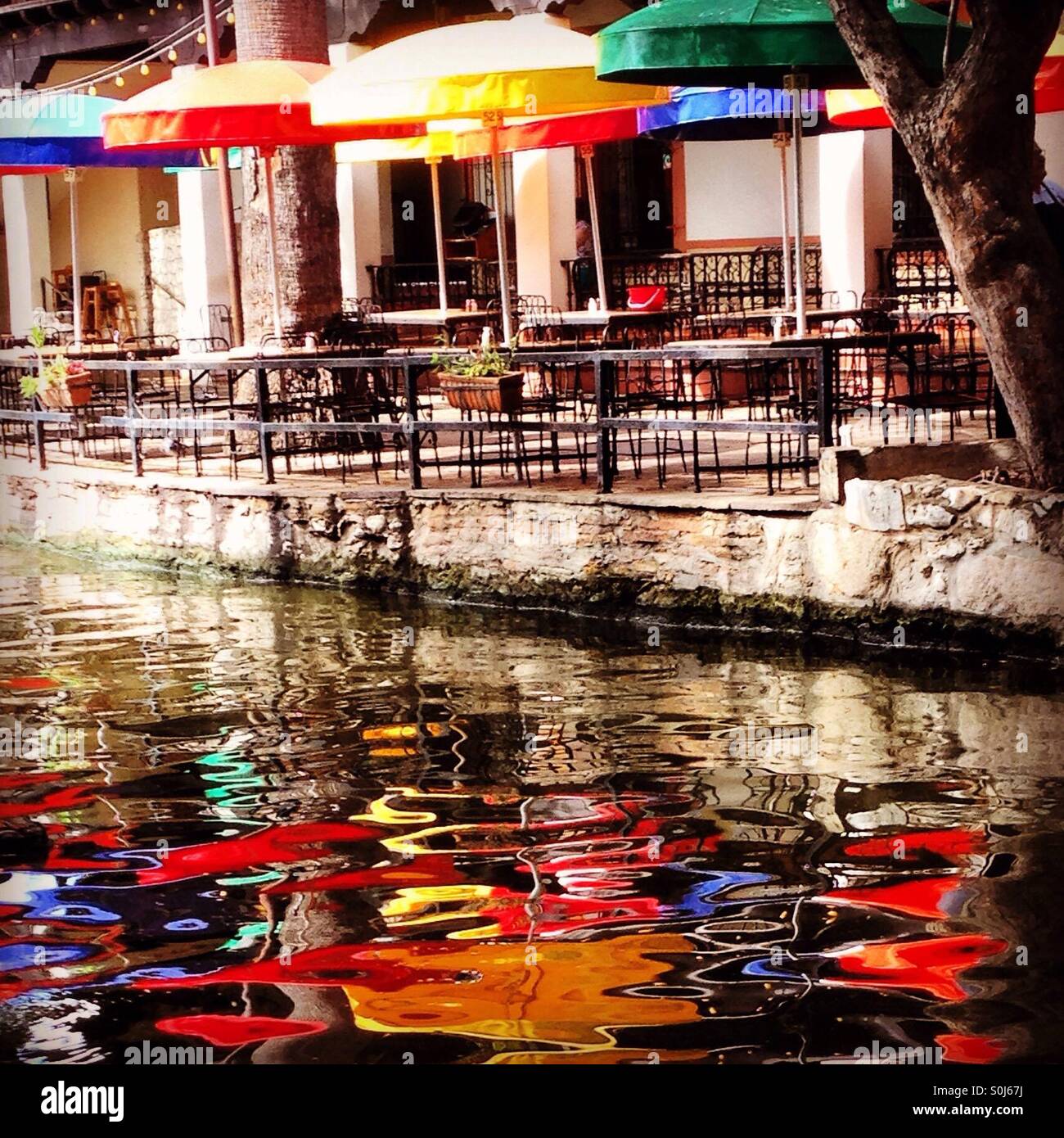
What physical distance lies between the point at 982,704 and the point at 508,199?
14175 millimetres

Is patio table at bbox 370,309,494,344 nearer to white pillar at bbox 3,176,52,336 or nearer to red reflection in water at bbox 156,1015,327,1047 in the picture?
white pillar at bbox 3,176,52,336

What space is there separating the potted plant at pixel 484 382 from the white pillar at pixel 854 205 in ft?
18.2

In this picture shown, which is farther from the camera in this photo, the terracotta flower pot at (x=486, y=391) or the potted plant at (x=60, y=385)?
the potted plant at (x=60, y=385)

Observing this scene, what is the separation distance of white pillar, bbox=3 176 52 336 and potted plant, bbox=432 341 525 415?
1515 cm

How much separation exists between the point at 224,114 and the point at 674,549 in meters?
4.51

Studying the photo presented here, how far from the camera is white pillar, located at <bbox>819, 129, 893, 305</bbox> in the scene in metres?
15.8

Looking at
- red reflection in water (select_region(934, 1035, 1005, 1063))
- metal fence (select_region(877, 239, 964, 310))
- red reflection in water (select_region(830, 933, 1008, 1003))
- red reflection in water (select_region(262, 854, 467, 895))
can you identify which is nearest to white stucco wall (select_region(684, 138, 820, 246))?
metal fence (select_region(877, 239, 964, 310))

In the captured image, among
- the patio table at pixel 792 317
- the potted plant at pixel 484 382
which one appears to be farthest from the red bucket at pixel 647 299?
the potted plant at pixel 484 382

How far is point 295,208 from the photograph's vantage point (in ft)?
46.2

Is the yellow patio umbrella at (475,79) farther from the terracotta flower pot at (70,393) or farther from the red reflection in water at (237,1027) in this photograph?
the red reflection in water at (237,1027)

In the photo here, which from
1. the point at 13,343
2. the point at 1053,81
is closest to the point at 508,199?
the point at 13,343

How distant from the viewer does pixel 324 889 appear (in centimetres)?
559

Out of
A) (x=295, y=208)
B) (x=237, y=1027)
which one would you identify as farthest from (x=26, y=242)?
(x=237, y=1027)

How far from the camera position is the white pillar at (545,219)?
58.5 ft
